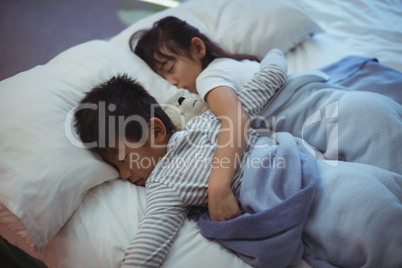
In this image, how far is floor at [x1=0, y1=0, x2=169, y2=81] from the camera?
60.3 inches

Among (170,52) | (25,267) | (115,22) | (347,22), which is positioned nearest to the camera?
(25,267)

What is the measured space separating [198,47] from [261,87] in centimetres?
32

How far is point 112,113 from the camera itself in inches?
32.4

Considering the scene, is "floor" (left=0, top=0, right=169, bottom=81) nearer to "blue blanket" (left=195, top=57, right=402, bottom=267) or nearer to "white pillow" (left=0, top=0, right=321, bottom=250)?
"white pillow" (left=0, top=0, right=321, bottom=250)

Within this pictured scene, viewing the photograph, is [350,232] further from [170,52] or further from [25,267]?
[25,267]

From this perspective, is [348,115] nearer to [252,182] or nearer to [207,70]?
[252,182]

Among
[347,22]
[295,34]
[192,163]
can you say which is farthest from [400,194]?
[347,22]

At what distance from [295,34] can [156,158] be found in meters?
0.92

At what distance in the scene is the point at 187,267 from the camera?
27.5 inches

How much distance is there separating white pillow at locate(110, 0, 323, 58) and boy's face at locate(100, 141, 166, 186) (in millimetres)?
666

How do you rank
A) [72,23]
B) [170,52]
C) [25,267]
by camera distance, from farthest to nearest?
[72,23]
[170,52]
[25,267]

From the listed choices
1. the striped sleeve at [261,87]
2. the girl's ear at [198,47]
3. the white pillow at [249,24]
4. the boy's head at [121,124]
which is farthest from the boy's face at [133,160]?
the white pillow at [249,24]

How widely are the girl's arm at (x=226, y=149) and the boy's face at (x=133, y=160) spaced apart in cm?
18

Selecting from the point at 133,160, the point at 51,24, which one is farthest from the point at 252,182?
the point at 51,24
